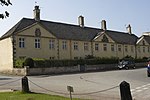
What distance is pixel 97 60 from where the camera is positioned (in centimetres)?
5144

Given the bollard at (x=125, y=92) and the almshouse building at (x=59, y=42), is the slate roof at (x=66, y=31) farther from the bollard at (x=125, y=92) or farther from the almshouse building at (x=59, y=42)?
the bollard at (x=125, y=92)

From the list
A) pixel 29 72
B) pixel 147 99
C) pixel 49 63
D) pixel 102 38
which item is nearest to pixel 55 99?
pixel 147 99

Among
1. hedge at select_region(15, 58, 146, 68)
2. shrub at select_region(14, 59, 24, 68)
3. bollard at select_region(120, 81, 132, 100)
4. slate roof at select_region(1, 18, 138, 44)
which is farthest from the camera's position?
slate roof at select_region(1, 18, 138, 44)

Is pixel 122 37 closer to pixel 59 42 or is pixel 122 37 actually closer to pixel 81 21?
pixel 81 21

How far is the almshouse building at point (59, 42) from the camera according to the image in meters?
44.0

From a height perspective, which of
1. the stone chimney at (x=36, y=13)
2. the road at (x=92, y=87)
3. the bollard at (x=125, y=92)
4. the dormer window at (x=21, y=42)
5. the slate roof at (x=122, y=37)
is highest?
the stone chimney at (x=36, y=13)

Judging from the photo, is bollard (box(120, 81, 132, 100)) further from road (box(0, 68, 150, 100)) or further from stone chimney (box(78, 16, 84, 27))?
stone chimney (box(78, 16, 84, 27))

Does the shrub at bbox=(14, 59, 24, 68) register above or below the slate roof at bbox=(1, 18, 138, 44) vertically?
below

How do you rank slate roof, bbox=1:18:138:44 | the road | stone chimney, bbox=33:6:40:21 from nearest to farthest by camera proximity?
1. the road
2. slate roof, bbox=1:18:138:44
3. stone chimney, bbox=33:6:40:21

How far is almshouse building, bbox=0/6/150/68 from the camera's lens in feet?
144

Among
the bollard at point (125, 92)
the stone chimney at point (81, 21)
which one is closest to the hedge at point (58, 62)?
the stone chimney at point (81, 21)

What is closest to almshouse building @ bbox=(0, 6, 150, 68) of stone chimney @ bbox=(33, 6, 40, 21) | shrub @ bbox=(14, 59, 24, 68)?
stone chimney @ bbox=(33, 6, 40, 21)

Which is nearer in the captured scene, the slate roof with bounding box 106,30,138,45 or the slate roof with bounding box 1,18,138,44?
the slate roof with bounding box 1,18,138,44

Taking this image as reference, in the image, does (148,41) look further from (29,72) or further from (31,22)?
(29,72)
